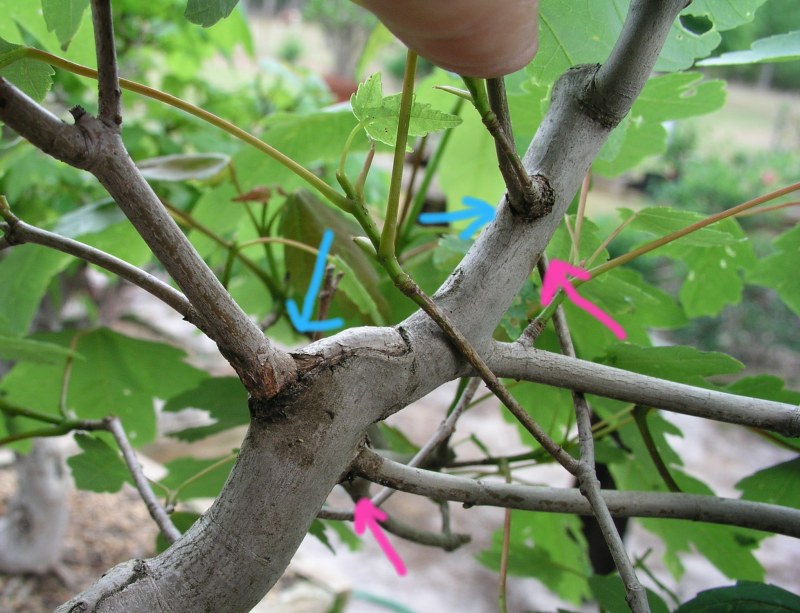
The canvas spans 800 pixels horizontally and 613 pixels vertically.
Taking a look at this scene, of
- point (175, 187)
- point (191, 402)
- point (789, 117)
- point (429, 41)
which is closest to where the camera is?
point (429, 41)

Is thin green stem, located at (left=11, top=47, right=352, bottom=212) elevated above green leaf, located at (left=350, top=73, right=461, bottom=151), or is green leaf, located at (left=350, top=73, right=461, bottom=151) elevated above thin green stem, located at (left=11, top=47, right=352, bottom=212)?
green leaf, located at (left=350, top=73, right=461, bottom=151)

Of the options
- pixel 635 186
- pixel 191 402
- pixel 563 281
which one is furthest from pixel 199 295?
pixel 635 186

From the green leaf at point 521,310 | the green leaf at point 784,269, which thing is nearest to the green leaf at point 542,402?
the green leaf at point 521,310

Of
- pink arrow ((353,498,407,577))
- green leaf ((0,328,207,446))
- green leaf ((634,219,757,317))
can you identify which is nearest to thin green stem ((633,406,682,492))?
pink arrow ((353,498,407,577))

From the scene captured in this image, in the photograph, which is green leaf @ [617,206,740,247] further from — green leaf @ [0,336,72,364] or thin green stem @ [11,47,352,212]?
green leaf @ [0,336,72,364]

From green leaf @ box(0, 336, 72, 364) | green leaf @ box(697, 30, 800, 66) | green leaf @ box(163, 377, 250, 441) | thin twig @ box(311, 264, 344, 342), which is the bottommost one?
green leaf @ box(0, 336, 72, 364)

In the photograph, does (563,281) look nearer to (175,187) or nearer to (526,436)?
(526,436)

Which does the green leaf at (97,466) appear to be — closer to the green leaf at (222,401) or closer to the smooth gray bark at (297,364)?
the green leaf at (222,401)
